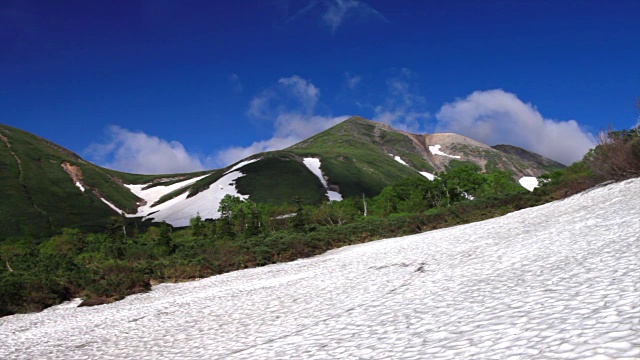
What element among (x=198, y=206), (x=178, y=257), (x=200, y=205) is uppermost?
(x=200, y=205)

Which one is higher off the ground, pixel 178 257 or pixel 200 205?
pixel 200 205

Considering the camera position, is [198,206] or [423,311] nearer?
[423,311]

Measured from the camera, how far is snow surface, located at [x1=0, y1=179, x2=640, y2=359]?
19.4ft

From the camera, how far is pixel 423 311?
29.0 ft

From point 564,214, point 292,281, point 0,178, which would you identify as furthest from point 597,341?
point 0,178

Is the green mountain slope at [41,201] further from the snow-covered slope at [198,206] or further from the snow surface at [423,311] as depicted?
the snow surface at [423,311]

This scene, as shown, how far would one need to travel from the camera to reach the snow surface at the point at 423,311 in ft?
19.4

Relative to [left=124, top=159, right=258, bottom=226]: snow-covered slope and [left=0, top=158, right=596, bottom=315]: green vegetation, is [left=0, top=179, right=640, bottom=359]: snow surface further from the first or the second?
[left=124, top=159, right=258, bottom=226]: snow-covered slope

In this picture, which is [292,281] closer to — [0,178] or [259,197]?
[259,197]

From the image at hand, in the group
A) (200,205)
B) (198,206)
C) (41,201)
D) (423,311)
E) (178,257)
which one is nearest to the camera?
(423,311)

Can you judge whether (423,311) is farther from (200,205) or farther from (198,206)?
(198,206)

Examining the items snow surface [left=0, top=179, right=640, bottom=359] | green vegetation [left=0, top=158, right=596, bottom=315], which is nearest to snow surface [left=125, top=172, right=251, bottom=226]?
green vegetation [left=0, top=158, right=596, bottom=315]

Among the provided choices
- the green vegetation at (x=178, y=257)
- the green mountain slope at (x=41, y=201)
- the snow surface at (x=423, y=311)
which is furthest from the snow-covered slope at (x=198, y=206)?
the snow surface at (x=423, y=311)

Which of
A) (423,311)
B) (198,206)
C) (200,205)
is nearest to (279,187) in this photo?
(200,205)
